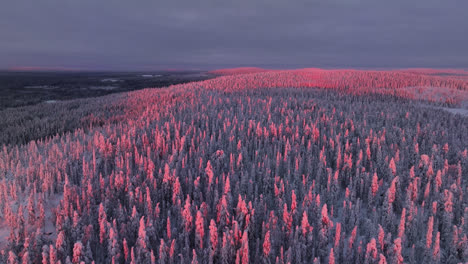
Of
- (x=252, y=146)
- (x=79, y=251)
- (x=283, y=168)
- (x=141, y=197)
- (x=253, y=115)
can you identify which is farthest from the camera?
(x=253, y=115)

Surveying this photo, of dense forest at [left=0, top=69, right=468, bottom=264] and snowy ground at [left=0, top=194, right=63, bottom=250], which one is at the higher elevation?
dense forest at [left=0, top=69, right=468, bottom=264]

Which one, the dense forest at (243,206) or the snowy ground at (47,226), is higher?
the dense forest at (243,206)

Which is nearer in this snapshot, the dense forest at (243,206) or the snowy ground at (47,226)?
the dense forest at (243,206)

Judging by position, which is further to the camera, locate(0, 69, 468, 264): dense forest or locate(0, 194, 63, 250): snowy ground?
locate(0, 194, 63, 250): snowy ground

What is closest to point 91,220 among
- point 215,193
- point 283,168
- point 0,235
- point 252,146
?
point 0,235

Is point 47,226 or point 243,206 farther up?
point 243,206

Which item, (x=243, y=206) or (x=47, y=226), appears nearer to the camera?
(x=243, y=206)

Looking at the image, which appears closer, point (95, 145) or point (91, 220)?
point (91, 220)

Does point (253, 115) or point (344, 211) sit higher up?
point (253, 115)

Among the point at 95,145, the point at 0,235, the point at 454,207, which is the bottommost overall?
the point at 0,235

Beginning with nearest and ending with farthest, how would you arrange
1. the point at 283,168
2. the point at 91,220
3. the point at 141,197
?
the point at 91,220 → the point at 141,197 → the point at 283,168

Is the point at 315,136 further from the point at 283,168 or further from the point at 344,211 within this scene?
the point at 344,211
